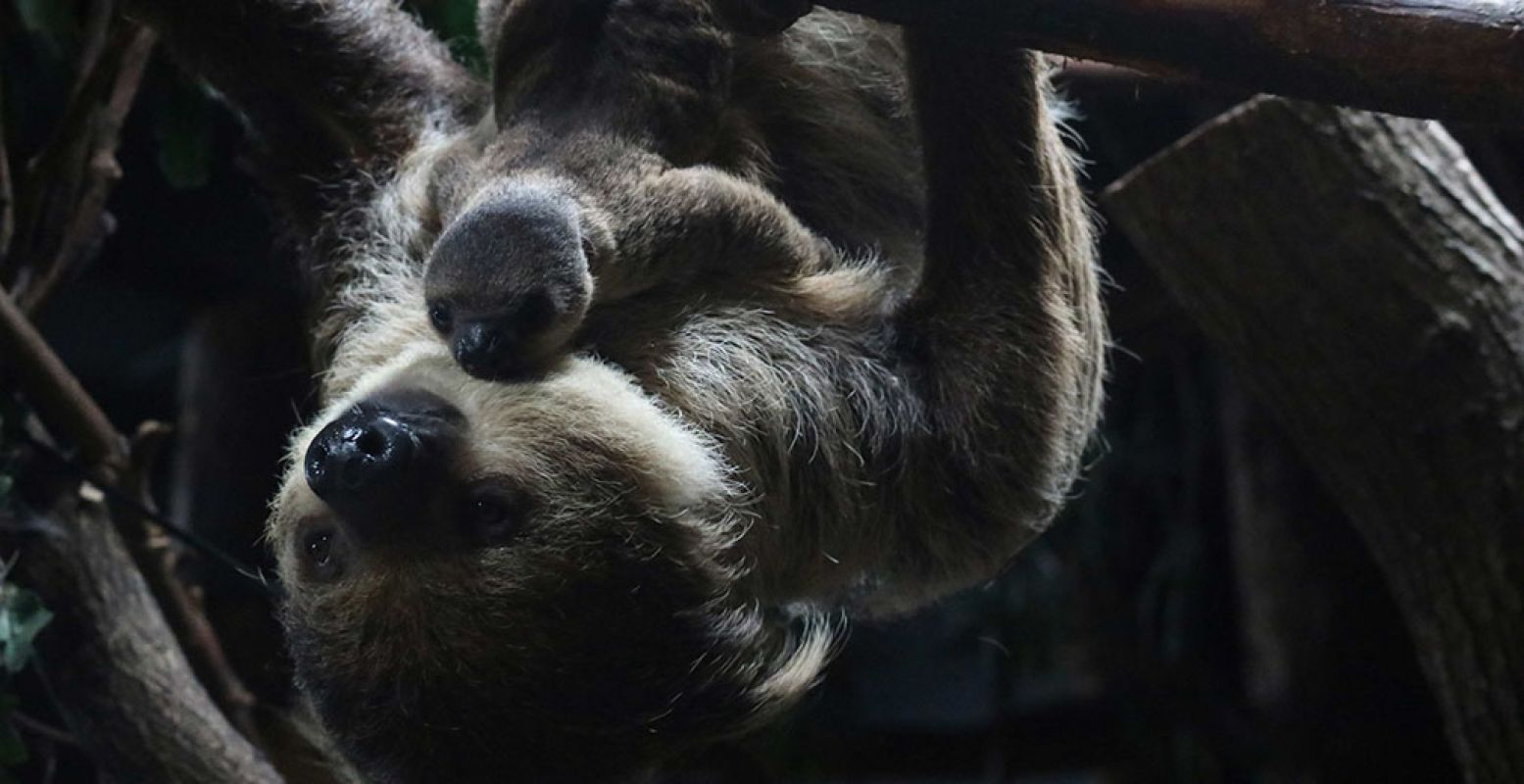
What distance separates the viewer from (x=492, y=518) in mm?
2578

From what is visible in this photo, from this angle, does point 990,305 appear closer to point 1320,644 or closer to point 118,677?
point 118,677

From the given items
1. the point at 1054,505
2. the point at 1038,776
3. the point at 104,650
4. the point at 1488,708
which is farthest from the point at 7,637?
the point at 1038,776

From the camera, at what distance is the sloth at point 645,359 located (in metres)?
2.55

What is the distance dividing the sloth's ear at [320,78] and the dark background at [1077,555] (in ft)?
1.39

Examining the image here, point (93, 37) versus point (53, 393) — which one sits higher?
point (93, 37)

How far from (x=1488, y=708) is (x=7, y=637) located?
10.7 feet

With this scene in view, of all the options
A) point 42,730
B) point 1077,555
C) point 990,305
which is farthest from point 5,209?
point 1077,555

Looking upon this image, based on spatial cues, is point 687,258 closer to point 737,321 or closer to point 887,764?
point 737,321

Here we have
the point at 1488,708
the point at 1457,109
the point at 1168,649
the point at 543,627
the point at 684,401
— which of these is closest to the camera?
the point at 1457,109

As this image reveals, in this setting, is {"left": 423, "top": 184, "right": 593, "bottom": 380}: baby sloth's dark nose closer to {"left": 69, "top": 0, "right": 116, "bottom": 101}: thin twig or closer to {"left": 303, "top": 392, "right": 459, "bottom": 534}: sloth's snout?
{"left": 303, "top": 392, "right": 459, "bottom": 534}: sloth's snout

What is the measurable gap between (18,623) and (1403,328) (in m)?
3.15

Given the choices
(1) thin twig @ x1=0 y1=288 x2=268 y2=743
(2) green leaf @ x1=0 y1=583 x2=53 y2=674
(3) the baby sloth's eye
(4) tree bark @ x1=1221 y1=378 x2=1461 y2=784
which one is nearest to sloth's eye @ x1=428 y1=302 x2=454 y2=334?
(3) the baby sloth's eye

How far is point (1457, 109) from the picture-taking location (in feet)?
7.55

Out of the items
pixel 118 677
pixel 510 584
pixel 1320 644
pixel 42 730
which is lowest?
pixel 1320 644
